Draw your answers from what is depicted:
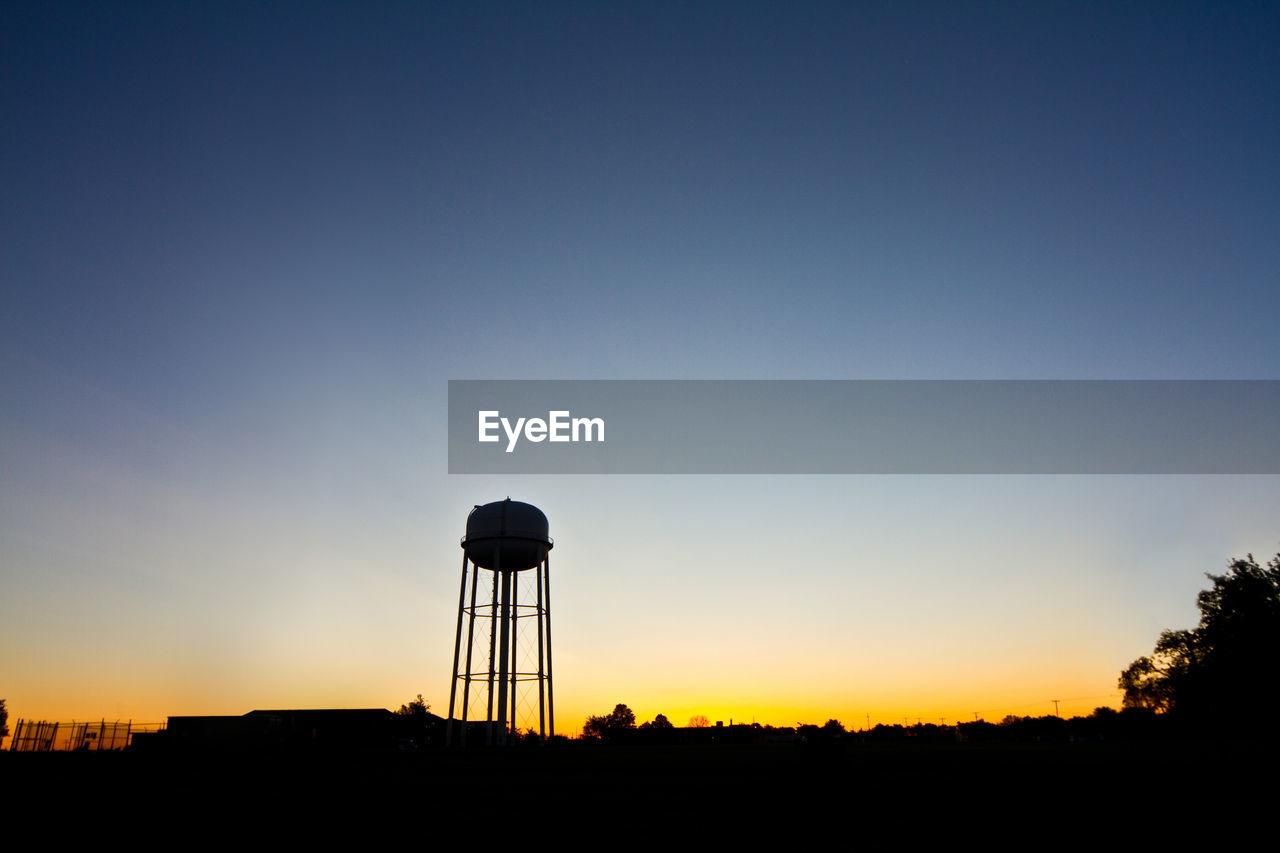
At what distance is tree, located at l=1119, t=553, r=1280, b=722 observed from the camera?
66250 mm

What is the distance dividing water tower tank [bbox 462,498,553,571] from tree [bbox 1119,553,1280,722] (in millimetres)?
58245

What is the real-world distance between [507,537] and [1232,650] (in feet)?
202

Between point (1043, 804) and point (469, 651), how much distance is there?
140ft

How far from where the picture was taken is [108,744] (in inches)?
2173

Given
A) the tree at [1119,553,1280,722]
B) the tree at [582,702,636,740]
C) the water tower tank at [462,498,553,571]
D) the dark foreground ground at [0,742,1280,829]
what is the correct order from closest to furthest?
the dark foreground ground at [0,742,1280,829] < the water tower tank at [462,498,553,571] < the tree at [1119,553,1280,722] < the tree at [582,702,636,740]

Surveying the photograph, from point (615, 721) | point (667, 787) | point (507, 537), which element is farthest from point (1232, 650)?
point (615, 721)

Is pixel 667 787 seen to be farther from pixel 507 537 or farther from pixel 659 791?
pixel 507 537

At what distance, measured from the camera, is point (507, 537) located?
54.7m

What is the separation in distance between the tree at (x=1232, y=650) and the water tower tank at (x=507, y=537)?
58245 mm

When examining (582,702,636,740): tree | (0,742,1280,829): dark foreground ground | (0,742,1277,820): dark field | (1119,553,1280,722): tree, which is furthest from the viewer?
(582,702,636,740): tree

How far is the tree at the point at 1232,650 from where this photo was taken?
6625 centimetres

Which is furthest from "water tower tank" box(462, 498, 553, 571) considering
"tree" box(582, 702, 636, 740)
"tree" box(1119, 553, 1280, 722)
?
"tree" box(582, 702, 636, 740)

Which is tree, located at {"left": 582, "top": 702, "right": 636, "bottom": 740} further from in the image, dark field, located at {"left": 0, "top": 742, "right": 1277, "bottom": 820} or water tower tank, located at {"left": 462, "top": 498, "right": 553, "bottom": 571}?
dark field, located at {"left": 0, "top": 742, "right": 1277, "bottom": 820}

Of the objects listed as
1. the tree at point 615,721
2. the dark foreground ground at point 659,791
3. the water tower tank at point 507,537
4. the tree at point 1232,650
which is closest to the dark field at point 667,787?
the dark foreground ground at point 659,791
